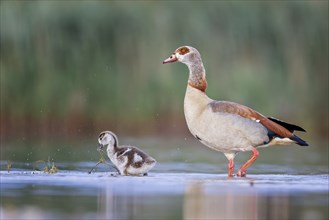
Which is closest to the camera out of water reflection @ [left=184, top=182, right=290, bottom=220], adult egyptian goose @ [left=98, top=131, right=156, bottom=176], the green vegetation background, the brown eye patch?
water reflection @ [left=184, top=182, right=290, bottom=220]

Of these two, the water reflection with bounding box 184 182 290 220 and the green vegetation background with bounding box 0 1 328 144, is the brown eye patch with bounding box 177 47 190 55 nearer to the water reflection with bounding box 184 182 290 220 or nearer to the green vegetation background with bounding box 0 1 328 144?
the water reflection with bounding box 184 182 290 220

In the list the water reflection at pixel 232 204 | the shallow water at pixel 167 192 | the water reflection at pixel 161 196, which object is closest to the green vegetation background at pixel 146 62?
the shallow water at pixel 167 192

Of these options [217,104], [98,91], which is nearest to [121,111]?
[98,91]

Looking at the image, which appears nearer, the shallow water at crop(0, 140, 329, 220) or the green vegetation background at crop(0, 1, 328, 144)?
the shallow water at crop(0, 140, 329, 220)

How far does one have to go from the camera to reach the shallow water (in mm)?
8109

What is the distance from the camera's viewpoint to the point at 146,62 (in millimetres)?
19531

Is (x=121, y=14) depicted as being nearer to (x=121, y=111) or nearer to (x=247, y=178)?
(x=121, y=111)

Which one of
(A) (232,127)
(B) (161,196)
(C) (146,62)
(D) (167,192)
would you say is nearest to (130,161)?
(A) (232,127)

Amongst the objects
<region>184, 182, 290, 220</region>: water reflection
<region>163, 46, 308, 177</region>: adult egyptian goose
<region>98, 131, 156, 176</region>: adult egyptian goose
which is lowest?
<region>184, 182, 290, 220</region>: water reflection

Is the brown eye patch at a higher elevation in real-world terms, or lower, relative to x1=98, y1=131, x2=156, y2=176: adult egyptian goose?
higher

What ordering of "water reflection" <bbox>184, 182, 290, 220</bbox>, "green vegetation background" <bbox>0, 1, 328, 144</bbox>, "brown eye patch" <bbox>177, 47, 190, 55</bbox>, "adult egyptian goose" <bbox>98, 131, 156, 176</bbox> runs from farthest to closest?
1. "green vegetation background" <bbox>0, 1, 328, 144</bbox>
2. "brown eye patch" <bbox>177, 47, 190, 55</bbox>
3. "adult egyptian goose" <bbox>98, 131, 156, 176</bbox>
4. "water reflection" <bbox>184, 182, 290, 220</bbox>

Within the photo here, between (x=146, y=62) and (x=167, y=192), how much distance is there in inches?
397

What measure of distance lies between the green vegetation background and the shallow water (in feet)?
14.6

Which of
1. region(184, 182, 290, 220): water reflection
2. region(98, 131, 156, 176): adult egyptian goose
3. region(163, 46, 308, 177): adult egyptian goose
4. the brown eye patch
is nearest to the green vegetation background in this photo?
region(98, 131, 156, 176): adult egyptian goose
